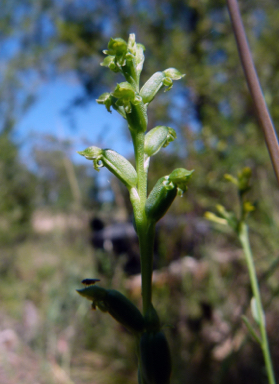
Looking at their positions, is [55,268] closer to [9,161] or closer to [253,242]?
[9,161]

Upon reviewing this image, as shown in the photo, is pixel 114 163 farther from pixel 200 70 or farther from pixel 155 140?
pixel 200 70

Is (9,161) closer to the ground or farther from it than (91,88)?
closer to the ground

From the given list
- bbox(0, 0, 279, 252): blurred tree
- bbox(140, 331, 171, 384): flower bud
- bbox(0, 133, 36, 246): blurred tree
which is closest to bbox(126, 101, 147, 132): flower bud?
bbox(140, 331, 171, 384): flower bud

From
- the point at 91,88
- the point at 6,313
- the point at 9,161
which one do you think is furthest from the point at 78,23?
the point at 6,313

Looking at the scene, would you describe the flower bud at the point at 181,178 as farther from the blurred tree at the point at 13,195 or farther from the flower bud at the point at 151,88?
the blurred tree at the point at 13,195

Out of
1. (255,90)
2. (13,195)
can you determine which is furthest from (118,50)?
(13,195)

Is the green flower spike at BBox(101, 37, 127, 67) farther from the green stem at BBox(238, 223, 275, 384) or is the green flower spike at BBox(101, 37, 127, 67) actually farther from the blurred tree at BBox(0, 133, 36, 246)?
the blurred tree at BBox(0, 133, 36, 246)

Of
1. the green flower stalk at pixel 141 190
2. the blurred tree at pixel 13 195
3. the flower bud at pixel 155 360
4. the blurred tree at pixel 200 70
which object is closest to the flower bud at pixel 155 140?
the green flower stalk at pixel 141 190

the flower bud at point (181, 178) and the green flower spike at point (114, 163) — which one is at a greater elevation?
the green flower spike at point (114, 163)
